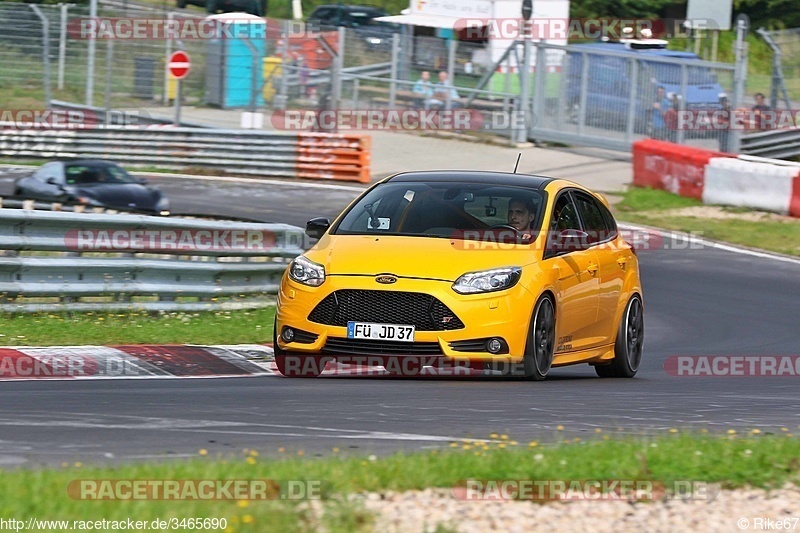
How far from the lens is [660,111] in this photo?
29.7 m

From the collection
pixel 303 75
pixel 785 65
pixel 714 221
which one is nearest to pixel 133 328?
pixel 714 221

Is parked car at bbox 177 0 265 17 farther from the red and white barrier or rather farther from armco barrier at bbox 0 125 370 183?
the red and white barrier

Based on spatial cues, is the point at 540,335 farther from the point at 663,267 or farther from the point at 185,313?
the point at 663,267

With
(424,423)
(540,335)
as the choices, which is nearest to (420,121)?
(540,335)

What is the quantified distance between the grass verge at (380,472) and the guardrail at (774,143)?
22490 millimetres

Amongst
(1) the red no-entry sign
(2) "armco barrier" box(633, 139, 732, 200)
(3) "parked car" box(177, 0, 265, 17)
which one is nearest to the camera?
(2) "armco barrier" box(633, 139, 732, 200)

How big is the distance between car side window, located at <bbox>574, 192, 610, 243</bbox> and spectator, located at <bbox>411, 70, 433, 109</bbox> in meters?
21.7

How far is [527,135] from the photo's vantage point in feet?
109

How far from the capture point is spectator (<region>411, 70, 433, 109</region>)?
33.1 metres

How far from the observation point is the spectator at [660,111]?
2962 centimetres

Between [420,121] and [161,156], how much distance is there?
673 centimetres

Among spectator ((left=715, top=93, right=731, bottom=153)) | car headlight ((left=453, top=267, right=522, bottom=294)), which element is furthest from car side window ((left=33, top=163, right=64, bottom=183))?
car headlight ((left=453, top=267, right=522, bottom=294))

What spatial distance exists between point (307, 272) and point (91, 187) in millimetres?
14231

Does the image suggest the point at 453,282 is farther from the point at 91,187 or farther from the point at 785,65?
the point at 785,65
